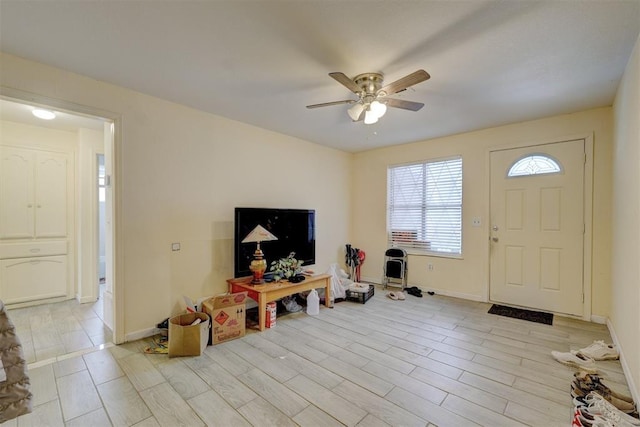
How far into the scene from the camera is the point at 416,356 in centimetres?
249

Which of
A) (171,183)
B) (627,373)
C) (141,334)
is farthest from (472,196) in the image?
(141,334)

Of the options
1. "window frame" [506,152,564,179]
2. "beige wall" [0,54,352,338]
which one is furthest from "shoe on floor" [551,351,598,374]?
"beige wall" [0,54,352,338]

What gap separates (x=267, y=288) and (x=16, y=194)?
11.8 feet

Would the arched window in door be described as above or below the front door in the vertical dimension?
above

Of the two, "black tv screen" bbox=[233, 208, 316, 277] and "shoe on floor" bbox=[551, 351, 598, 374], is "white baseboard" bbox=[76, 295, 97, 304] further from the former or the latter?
"shoe on floor" bbox=[551, 351, 598, 374]

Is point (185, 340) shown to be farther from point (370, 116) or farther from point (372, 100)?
point (372, 100)

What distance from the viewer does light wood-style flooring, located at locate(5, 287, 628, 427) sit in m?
1.75

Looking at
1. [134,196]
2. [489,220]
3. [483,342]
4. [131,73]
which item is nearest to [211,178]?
[134,196]

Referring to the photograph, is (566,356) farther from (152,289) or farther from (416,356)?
(152,289)

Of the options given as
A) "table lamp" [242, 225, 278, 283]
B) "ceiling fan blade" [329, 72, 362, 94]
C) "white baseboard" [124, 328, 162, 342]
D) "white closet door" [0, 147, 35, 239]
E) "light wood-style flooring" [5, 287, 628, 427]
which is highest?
"ceiling fan blade" [329, 72, 362, 94]

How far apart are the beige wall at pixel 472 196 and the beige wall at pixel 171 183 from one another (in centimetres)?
188

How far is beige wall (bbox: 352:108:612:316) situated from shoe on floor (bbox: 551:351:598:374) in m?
1.28

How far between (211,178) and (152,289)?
4.49 ft

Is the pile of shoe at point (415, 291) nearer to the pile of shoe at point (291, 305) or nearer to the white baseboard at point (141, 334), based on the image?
the pile of shoe at point (291, 305)
